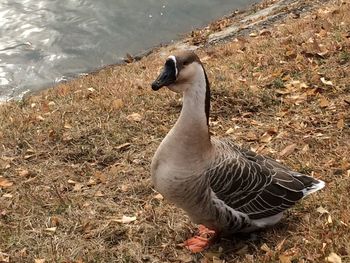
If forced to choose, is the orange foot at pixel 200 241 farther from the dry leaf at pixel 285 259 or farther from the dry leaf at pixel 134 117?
the dry leaf at pixel 134 117

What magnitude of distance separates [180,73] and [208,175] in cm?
80

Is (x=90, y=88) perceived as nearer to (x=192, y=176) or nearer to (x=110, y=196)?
(x=110, y=196)

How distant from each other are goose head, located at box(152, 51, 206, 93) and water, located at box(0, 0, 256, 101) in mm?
8680

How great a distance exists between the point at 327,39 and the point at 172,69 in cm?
487

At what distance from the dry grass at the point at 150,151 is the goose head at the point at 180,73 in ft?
4.36

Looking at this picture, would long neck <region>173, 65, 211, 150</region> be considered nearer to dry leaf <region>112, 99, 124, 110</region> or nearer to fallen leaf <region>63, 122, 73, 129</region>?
fallen leaf <region>63, 122, 73, 129</region>

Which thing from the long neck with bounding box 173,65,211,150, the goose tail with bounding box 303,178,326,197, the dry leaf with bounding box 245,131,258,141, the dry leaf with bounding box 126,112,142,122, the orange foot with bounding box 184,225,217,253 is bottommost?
the dry leaf with bounding box 126,112,142,122

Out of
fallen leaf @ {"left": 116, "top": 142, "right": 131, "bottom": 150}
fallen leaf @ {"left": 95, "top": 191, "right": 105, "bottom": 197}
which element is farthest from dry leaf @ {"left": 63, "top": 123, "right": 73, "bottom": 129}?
fallen leaf @ {"left": 95, "top": 191, "right": 105, "bottom": 197}

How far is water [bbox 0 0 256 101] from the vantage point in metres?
13.3

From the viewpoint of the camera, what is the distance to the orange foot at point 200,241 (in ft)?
15.3

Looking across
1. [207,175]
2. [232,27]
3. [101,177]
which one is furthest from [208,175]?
[232,27]

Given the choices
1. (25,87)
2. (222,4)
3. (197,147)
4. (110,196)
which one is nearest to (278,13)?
(222,4)

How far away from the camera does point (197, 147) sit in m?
4.25

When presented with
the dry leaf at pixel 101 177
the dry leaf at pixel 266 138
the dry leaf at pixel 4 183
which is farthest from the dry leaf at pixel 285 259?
the dry leaf at pixel 4 183
